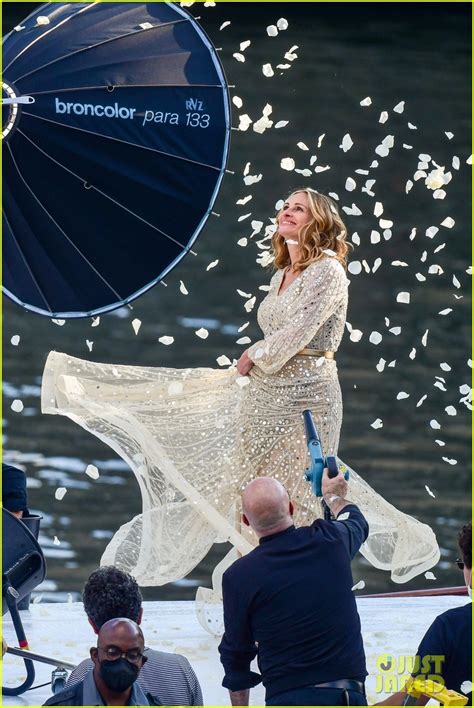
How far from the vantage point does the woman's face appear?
235 inches

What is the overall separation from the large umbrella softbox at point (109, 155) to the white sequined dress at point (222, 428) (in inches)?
19.2

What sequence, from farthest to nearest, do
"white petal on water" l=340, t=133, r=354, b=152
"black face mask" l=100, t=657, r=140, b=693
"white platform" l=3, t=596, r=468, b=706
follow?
"white petal on water" l=340, t=133, r=354, b=152 → "white platform" l=3, t=596, r=468, b=706 → "black face mask" l=100, t=657, r=140, b=693

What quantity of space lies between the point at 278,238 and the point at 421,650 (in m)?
2.31

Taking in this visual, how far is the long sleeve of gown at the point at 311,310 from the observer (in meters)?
5.89

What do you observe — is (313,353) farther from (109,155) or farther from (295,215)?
(109,155)

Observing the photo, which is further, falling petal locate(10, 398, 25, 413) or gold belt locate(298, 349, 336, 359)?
falling petal locate(10, 398, 25, 413)

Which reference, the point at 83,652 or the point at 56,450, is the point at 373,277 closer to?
the point at 56,450

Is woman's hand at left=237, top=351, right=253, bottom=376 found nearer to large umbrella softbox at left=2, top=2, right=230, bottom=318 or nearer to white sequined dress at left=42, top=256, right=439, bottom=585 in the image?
white sequined dress at left=42, top=256, right=439, bottom=585

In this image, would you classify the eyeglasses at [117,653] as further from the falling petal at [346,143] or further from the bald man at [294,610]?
the falling petal at [346,143]

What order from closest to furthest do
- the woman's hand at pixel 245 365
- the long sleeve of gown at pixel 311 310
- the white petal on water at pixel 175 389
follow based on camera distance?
the long sleeve of gown at pixel 311 310 < the woman's hand at pixel 245 365 < the white petal on water at pixel 175 389

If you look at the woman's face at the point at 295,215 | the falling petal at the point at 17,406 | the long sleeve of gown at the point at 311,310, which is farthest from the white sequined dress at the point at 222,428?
the falling petal at the point at 17,406

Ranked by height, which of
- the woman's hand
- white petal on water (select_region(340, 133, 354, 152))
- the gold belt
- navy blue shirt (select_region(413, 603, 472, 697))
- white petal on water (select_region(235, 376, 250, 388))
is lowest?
navy blue shirt (select_region(413, 603, 472, 697))

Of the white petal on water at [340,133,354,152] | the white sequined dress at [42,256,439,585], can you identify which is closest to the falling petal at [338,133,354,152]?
the white petal on water at [340,133,354,152]

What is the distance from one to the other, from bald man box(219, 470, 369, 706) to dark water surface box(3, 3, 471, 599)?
4305 mm
